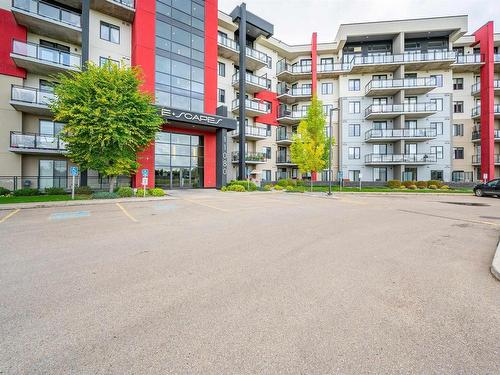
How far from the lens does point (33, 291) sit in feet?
12.0

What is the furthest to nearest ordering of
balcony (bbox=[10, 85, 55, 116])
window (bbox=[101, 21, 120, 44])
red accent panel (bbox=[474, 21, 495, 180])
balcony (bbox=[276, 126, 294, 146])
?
balcony (bbox=[276, 126, 294, 146]) < red accent panel (bbox=[474, 21, 495, 180]) < window (bbox=[101, 21, 120, 44]) < balcony (bbox=[10, 85, 55, 116])

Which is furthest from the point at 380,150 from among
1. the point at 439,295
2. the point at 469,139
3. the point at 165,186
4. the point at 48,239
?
the point at 48,239

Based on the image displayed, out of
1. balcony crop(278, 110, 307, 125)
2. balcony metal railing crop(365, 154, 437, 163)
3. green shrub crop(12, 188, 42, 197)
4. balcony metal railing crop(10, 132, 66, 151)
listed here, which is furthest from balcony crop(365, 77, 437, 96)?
green shrub crop(12, 188, 42, 197)

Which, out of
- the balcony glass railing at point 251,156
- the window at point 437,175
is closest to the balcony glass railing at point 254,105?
the balcony glass railing at point 251,156

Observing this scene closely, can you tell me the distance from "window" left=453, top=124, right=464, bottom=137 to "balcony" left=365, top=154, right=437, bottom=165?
5215 millimetres

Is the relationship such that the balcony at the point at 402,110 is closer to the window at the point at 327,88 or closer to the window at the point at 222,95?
the window at the point at 327,88

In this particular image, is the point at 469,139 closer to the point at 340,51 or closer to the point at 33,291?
the point at 340,51

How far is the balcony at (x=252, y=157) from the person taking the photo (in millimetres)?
31719

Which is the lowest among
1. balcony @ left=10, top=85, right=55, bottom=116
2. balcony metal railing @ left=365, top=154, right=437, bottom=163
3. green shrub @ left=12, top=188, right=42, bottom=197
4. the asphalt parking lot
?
the asphalt parking lot

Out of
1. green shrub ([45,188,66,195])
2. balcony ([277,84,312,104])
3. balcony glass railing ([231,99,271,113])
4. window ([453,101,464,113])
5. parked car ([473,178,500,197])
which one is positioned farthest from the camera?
balcony ([277,84,312,104])

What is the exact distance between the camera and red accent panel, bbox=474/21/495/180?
3069 cm

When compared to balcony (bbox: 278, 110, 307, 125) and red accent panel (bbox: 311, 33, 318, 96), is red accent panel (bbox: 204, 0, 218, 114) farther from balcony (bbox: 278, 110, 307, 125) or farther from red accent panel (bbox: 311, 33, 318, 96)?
red accent panel (bbox: 311, 33, 318, 96)

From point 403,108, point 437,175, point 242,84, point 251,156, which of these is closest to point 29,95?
point 242,84

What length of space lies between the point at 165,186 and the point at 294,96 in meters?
24.3
